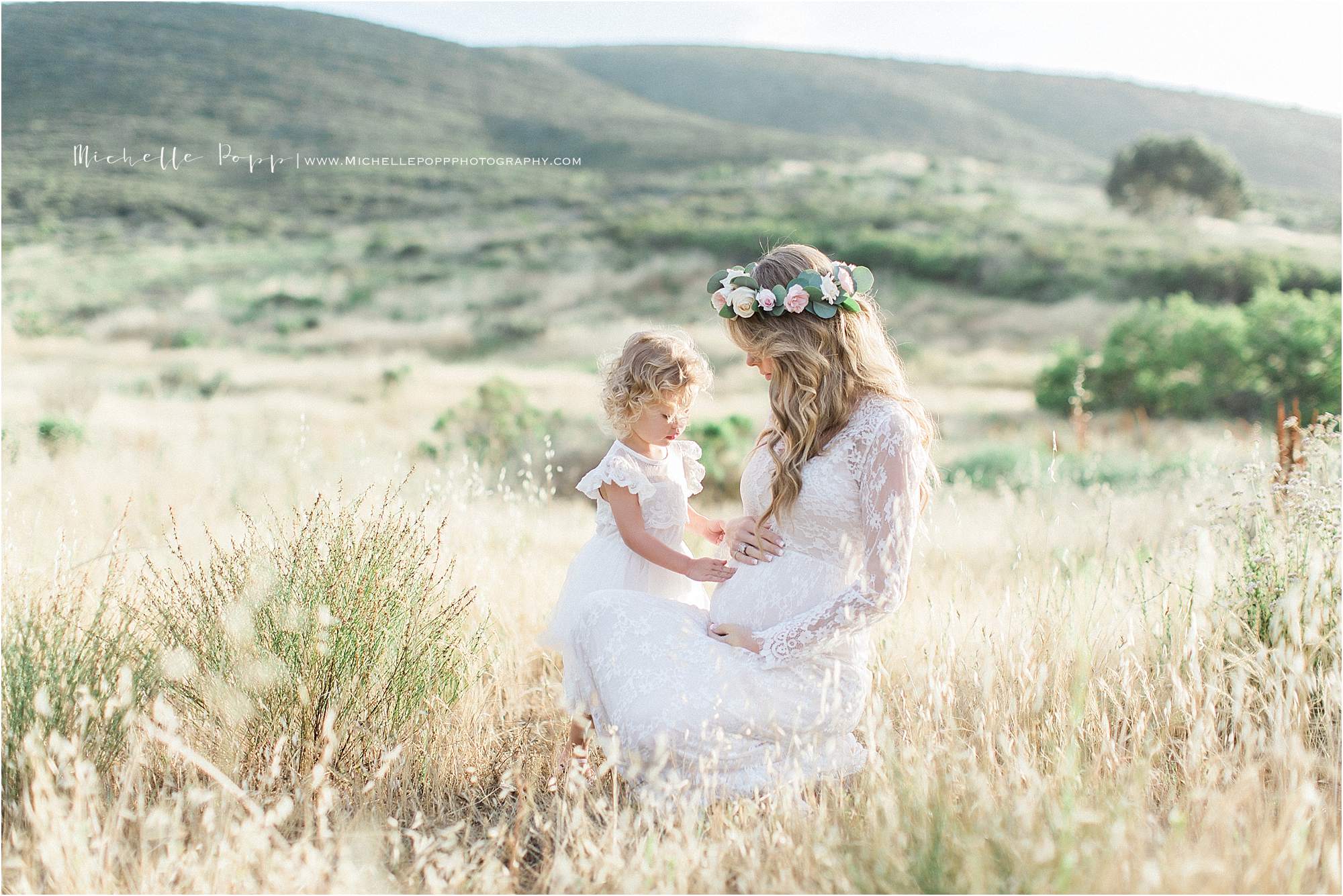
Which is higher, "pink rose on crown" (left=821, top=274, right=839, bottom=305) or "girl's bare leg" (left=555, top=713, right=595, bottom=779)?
"pink rose on crown" (left=821, top=274, right=839, bottom=305)

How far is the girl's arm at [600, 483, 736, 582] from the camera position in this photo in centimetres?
317

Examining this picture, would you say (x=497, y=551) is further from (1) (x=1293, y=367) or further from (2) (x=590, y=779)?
(1) (x=1293, y=367)

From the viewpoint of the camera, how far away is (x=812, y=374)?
2.86 meters

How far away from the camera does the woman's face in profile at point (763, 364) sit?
2973 millimetres

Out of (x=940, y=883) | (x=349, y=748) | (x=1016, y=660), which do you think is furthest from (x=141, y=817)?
(x=1016, y=660)

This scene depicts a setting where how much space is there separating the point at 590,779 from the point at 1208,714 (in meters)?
1.71

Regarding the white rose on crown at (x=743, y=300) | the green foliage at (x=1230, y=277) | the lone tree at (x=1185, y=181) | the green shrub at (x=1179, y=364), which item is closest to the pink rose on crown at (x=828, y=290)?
the white rose on crown at (x=743, y=300)

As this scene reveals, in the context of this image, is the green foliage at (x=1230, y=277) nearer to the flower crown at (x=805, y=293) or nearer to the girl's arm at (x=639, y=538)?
the flower crown at (x=805, y=293)

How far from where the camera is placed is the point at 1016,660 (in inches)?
126

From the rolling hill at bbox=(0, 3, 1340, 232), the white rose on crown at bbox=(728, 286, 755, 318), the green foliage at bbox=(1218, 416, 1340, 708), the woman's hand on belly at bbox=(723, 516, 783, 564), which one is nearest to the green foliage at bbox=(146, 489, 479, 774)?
the woman's hand on belly at bbox=(723, 516, 783, 564)

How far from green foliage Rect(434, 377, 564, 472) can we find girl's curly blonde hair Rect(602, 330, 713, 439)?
6735mm

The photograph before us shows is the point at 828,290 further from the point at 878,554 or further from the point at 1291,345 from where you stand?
the point at 1291,345

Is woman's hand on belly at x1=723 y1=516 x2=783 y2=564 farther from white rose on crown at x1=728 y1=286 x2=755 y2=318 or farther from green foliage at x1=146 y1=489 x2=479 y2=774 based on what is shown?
green foliage at x1=146 y1=489 x2=479 y2=774

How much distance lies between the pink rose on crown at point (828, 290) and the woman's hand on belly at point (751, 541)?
693mm
